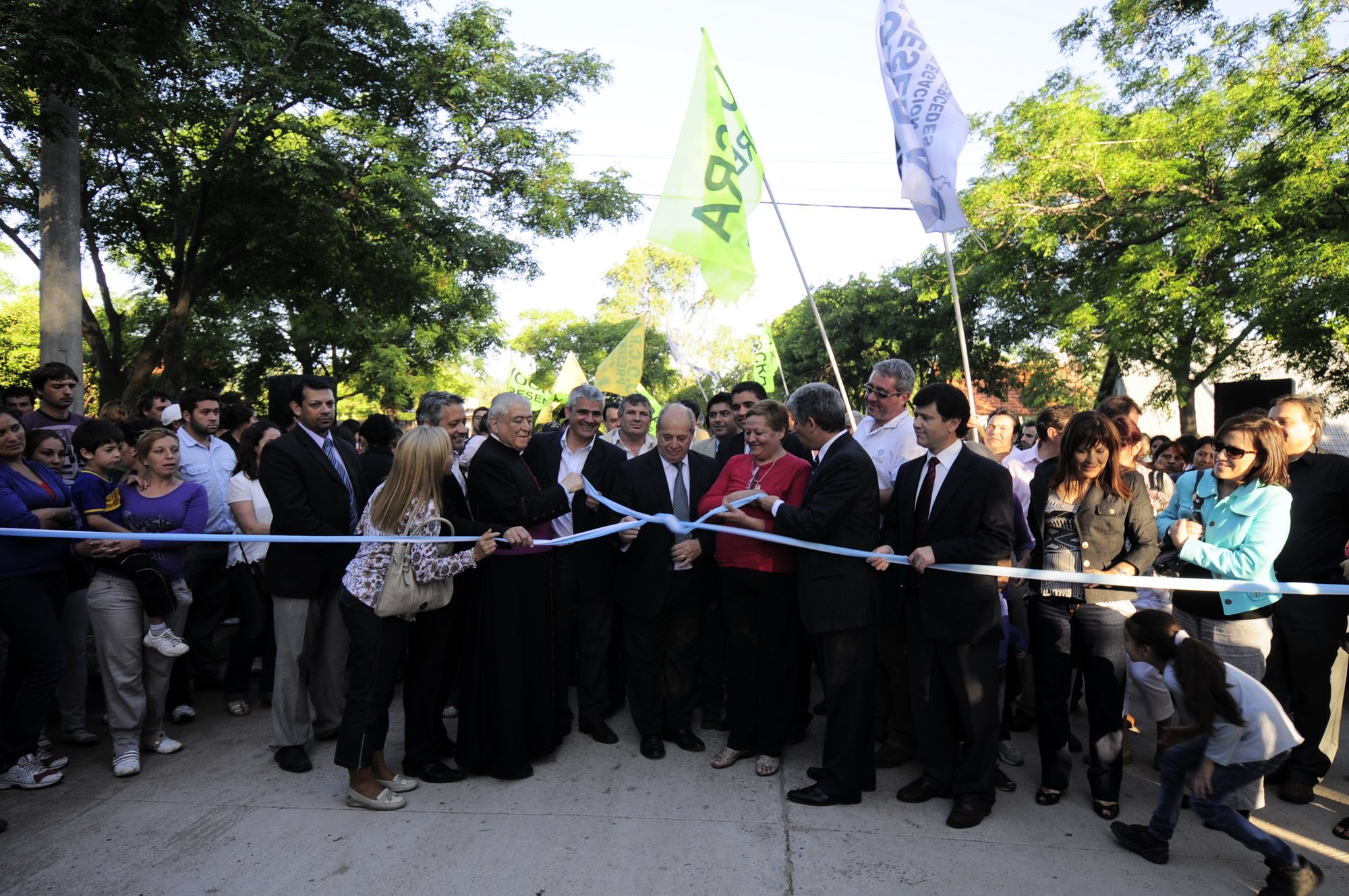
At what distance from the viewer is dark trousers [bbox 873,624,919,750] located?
16.1 ft

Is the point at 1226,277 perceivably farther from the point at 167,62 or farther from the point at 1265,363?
the point at 167,62

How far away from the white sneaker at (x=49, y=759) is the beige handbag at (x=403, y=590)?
2.04 m


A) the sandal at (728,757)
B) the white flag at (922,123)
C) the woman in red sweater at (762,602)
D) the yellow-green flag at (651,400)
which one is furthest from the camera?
the yellow-green flag at (651,400)

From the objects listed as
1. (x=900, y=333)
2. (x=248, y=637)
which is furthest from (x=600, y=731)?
(x=900, y=333)

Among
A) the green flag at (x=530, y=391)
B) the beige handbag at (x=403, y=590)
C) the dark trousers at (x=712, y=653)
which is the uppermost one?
the green flag at (x=530, y=391)

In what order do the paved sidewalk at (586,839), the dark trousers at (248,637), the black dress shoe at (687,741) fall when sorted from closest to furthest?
the paved sidewalk at (586,839) → the black dress shoe at (687,741) → the dark trousers at (248,637)

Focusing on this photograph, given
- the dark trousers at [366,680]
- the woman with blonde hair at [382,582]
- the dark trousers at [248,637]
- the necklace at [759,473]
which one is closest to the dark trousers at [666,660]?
the necklace at [759,473]

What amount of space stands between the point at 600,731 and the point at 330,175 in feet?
35.5

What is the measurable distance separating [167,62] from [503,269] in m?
6.81

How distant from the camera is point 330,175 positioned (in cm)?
1316

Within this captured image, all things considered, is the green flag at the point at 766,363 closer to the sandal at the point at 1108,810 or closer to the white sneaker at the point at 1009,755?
the white sneaker at the point at 1009,755

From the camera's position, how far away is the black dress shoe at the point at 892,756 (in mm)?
4895

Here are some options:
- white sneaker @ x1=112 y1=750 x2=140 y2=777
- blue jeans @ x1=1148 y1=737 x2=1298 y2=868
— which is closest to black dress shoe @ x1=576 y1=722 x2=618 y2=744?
white sneaker @ x1=112 y1=750 x2=140 y2=777

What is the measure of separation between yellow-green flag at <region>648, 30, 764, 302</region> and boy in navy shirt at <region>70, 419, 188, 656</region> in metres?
3.70
